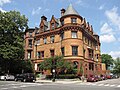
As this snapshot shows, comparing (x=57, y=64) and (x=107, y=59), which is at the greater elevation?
(x=107, y=59)

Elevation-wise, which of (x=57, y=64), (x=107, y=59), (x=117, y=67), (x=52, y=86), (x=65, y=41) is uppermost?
(x=65, y=41)

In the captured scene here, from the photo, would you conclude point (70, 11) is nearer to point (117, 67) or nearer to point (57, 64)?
point (57, 64)

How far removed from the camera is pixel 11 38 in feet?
168

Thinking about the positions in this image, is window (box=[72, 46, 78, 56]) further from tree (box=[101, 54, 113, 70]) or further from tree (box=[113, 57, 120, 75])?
tree (box=[113, 57, 120, 75])

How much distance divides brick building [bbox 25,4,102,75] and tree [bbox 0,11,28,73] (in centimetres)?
733

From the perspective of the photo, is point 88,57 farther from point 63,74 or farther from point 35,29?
point 35,29

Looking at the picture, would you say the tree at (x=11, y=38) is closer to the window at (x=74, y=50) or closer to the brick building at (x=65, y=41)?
the brick building at (x=65, y=41)

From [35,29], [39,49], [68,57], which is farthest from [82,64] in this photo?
[35,29]

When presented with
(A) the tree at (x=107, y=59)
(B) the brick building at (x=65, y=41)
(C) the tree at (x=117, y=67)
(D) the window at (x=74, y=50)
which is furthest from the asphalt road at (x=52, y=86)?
(C) the tree at (x=117, y=67)

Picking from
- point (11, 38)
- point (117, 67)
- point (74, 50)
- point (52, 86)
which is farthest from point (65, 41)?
point (117, 67)

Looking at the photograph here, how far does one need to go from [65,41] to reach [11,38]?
1266 centimetres

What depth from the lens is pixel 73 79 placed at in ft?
149

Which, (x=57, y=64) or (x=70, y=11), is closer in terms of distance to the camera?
(x=57, y=64)

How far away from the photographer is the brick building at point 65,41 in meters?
50.7
